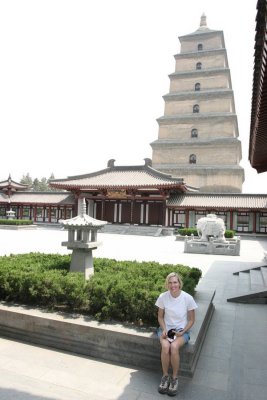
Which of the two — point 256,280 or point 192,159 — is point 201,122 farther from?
point 256,280

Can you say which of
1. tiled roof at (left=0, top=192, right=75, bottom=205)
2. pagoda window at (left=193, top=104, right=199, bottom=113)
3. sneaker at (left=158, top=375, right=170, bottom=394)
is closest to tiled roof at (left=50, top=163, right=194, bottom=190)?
tiled roof at (left=0, top=192, right=75, bottom=205)

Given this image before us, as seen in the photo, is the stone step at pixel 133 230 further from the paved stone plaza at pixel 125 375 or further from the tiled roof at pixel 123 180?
the paved stone plaza at pixel 125 375

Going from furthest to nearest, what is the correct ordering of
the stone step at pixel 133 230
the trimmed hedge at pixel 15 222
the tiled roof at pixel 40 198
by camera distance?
1. the tiled roof at pixel 40 198
2. the trimmed hedge at pixel 15 222
3. the stone step at pixel 133 230

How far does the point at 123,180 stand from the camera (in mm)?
30891

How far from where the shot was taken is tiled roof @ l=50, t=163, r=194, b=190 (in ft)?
92.3

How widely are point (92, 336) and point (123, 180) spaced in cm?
2671

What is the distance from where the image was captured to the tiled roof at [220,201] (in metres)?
27.0

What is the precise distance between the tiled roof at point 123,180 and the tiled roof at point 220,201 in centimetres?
159

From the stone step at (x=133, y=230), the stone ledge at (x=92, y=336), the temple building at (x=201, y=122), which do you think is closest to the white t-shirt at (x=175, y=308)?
the stone ledge at (x=92, y=336)

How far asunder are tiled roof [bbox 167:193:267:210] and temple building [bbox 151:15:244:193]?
181 inches

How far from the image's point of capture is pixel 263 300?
7352 mm

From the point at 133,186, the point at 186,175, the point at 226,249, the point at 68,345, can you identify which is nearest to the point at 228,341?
the point at 68,345

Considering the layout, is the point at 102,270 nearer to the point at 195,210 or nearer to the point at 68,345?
the point at 68,345

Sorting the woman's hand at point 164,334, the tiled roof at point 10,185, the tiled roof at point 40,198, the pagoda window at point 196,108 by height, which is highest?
the pagoda window at point 196,108
